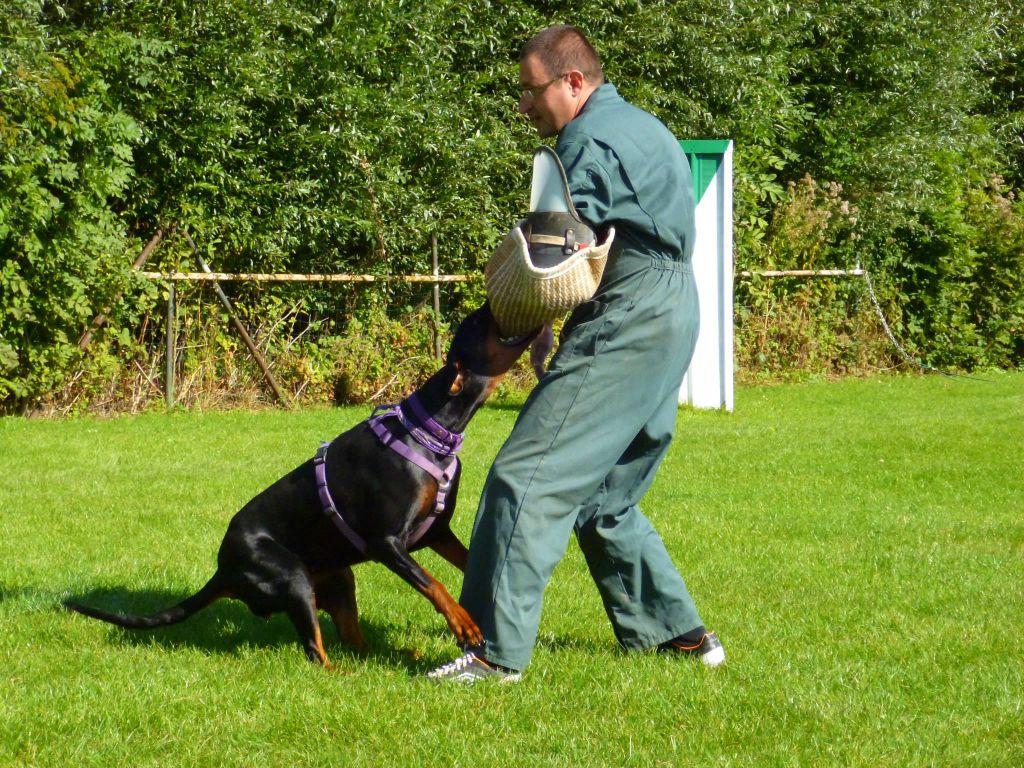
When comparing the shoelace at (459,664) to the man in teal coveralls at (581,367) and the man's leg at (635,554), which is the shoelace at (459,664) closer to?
the man in teal coveralls at (581,367)

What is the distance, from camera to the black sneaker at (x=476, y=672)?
13.1ft

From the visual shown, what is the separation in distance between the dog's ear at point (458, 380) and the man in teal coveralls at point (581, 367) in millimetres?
367

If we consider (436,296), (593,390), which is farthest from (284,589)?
(436,296)

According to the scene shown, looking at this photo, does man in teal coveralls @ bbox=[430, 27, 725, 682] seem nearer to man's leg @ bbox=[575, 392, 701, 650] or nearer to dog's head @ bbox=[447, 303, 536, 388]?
man's leg @ bbox=[575, 392, 701, 650]

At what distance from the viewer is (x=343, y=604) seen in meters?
4.70

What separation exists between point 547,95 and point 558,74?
7 cm

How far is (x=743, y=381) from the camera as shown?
16.1 metres

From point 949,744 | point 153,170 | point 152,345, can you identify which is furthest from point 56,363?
point 949,744

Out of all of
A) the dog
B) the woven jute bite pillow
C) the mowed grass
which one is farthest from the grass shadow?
the woven jute bite pillow

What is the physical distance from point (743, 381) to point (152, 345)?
7.72m

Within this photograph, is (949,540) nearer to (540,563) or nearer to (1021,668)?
(1021,668)

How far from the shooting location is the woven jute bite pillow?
3730 mm

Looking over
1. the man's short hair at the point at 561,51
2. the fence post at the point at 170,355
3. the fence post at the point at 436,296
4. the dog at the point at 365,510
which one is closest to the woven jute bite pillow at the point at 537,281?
the dog at the point at 365,510

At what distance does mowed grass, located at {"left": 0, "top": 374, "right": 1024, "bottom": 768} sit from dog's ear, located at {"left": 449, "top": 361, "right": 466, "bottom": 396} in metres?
0.60
